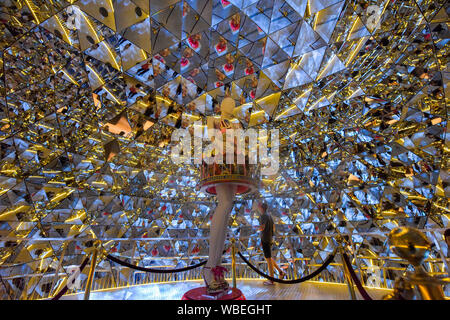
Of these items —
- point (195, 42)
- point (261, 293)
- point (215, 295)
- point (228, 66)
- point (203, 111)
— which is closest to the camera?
point (215, 295)

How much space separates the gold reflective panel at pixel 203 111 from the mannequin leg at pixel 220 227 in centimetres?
139

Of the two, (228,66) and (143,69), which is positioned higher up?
(228,66)

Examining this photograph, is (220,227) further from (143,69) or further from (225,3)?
(225,3)

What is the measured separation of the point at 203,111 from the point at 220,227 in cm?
345

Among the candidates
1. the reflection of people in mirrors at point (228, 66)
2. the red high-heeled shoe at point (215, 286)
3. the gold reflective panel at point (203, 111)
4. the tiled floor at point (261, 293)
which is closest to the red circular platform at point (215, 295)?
the red high-heeled shoe at point (215, 286)

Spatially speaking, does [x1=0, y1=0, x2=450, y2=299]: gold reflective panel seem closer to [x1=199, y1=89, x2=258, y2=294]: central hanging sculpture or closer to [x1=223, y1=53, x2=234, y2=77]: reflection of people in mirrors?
[x1=223, y1=53, x2=234, y2=77]: reflection of people in mirrors

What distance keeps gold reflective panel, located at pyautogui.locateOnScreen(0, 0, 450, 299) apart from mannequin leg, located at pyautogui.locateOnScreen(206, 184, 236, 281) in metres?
1.39

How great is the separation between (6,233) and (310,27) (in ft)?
22.4

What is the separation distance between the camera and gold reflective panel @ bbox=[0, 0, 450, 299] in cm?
365

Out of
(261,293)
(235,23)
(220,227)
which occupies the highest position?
(235,23)

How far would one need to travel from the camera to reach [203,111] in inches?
216

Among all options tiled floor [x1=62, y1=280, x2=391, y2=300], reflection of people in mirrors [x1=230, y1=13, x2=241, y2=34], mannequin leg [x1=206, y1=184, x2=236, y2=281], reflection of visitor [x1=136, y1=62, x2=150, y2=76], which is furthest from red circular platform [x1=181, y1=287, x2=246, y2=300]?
reflection of people in mirrors [x1=230, y1=13, x2=241, y2=34]

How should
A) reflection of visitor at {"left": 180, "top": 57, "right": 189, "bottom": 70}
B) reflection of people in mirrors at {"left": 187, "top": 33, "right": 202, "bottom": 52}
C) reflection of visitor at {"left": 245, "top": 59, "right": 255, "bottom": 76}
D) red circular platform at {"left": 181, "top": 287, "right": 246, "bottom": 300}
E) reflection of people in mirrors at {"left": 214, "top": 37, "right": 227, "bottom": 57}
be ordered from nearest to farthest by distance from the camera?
red circular platform at {"left": 181, "top": 287, "right": 246, "bottom": 300}
reflection of people in mirrors at {"left": 187, "top": 33, "right": 202, "bottom": 52}
reflection of people in mirrors at {"left": 214, "top": 37, "right": 227, "bottom": 57}
reflection of visitor at {"left": 180, "top": 57, "right": 189, "bottom": 70}
reflection of visitor at {"left": 245, "top": 59, "right": 255, "bottom": 76}

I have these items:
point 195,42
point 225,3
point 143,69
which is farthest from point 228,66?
point 143,69
